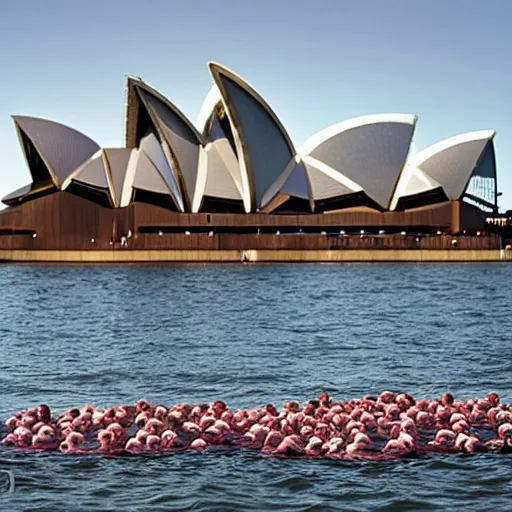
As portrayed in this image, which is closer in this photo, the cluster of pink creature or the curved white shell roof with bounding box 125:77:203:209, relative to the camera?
the cluster of pink creature

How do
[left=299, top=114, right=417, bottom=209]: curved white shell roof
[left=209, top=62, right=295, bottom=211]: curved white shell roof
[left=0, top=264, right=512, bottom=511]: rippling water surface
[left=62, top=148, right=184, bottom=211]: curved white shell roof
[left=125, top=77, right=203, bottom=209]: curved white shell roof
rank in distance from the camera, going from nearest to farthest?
[left=0, top=264, right=512, bottom=511]: rippling water surface < [left=209, top=62, right=295, bottom=211]: curved white shell roof < [left=125, top=77, right=203, bottom=209]: curved white shell roof < [left=62, top=148, right=184, bottom=211]: curved white shell roof < [left=299, top=114, right=417, bottom=209]: curved white shell roof

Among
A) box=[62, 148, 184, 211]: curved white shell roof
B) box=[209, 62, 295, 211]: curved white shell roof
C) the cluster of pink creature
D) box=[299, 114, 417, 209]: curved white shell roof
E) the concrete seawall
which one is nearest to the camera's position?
the cluster of pink creature

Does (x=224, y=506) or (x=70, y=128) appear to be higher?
(x=70, y=128)

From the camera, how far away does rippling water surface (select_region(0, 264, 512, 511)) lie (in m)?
7.41

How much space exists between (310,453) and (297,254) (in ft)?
150

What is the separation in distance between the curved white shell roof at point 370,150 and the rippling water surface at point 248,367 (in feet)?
78.6

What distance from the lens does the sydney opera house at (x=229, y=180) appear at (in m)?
56.5

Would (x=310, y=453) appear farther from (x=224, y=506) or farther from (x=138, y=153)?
(x=138, y=153)

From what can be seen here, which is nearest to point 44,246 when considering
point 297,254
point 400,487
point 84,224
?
point 84,224

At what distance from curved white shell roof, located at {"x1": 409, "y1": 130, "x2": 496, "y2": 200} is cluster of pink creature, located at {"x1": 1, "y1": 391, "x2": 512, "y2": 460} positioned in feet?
161

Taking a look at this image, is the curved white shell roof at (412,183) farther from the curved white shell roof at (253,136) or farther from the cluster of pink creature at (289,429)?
the cluster of pink creature at (289,429)

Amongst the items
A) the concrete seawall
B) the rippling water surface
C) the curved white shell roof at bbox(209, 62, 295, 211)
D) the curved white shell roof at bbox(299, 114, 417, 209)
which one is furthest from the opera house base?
the rippling water surface

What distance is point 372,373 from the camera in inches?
525

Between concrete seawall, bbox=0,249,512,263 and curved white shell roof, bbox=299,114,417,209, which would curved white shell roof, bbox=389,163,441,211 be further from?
concrete seawall, bbox=0,249,512,263
